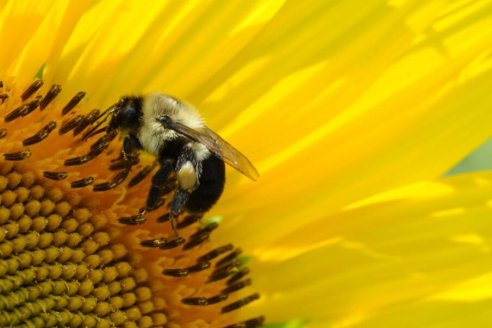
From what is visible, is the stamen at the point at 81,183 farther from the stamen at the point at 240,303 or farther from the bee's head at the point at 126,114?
the stamen at the point at 240,303

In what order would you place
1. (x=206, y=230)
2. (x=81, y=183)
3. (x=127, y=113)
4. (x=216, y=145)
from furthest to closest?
(x=206, y=230) → (x=81, y=183) → (x=127, y=113) → (x=216, y=145)

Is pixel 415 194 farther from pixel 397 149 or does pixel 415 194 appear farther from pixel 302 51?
pixel 302 51

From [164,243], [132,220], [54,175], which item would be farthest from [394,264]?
[54,175]

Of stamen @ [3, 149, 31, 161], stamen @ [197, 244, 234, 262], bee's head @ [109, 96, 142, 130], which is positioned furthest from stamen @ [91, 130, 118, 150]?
stamen @ [197, 244, 234, 262]

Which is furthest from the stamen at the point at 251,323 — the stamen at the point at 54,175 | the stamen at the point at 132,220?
the stamen at the point at 54,175

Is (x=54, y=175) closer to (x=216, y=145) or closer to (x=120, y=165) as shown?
(x=120, y=165)

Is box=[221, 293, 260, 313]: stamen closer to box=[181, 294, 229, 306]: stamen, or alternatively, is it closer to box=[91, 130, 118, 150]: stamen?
box=[181, 294, 229, 306]: stamen
